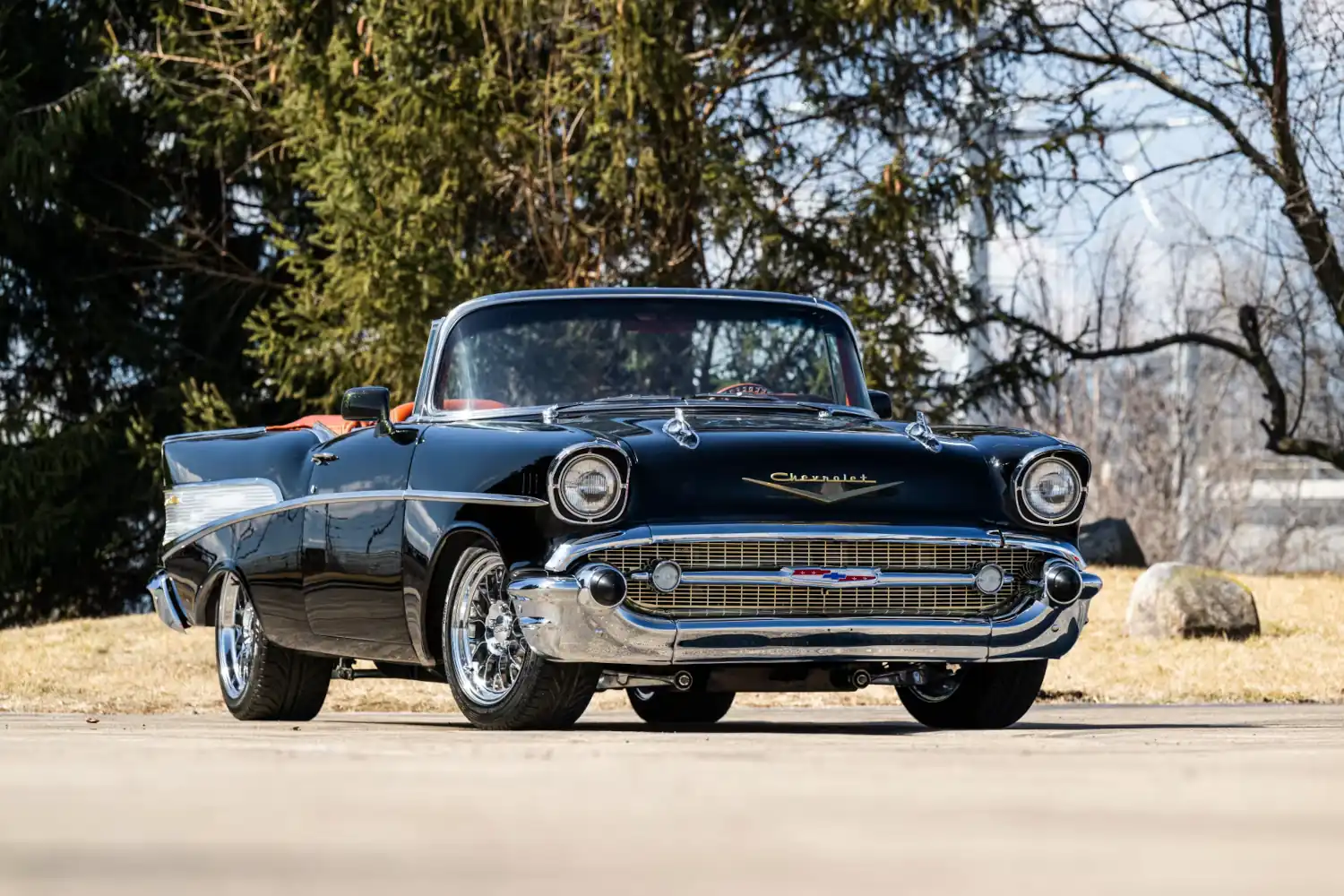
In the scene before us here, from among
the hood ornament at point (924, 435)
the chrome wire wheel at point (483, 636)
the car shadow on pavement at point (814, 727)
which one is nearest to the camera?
the chrome wire wheel at point (483, 636)

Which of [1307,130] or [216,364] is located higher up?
[1307,130]

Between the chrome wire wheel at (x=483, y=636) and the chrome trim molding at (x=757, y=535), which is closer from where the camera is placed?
the chrome trim molding at (x=757, y=535)

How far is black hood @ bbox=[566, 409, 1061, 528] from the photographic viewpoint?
25.0 feet

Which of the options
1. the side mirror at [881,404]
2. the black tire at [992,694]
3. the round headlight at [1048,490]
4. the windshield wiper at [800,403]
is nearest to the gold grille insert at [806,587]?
the round headlight at [1048,490]

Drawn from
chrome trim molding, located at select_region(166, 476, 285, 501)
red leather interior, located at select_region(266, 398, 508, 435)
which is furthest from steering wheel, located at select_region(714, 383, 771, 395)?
chrome trim molding, located at select_region(166, 476, 285, 501)

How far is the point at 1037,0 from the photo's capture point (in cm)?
2359

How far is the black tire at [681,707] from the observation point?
1008 cm

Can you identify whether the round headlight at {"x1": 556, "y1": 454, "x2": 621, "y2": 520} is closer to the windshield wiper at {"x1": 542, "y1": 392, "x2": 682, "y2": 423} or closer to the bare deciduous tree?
the windshield wiper at {"x1": 542, "y1": 392, "x2": 682, "y2": 423}

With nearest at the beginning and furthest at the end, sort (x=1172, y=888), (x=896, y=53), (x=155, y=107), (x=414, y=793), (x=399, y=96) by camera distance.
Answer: (x=1172, y=888), (x=414, y=793), (x=399, y=96), (x=896, y=53), (x=155, y=107)

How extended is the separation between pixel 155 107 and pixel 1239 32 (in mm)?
11149

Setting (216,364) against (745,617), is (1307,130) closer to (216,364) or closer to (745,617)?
(216,364)

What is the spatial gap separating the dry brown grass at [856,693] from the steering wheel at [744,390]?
10.7ft

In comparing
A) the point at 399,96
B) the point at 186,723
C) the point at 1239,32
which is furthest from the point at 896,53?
the point at 186,723

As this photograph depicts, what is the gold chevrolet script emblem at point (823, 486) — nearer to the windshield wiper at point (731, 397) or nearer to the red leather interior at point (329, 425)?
the windshield wiper at point (731, 397)
